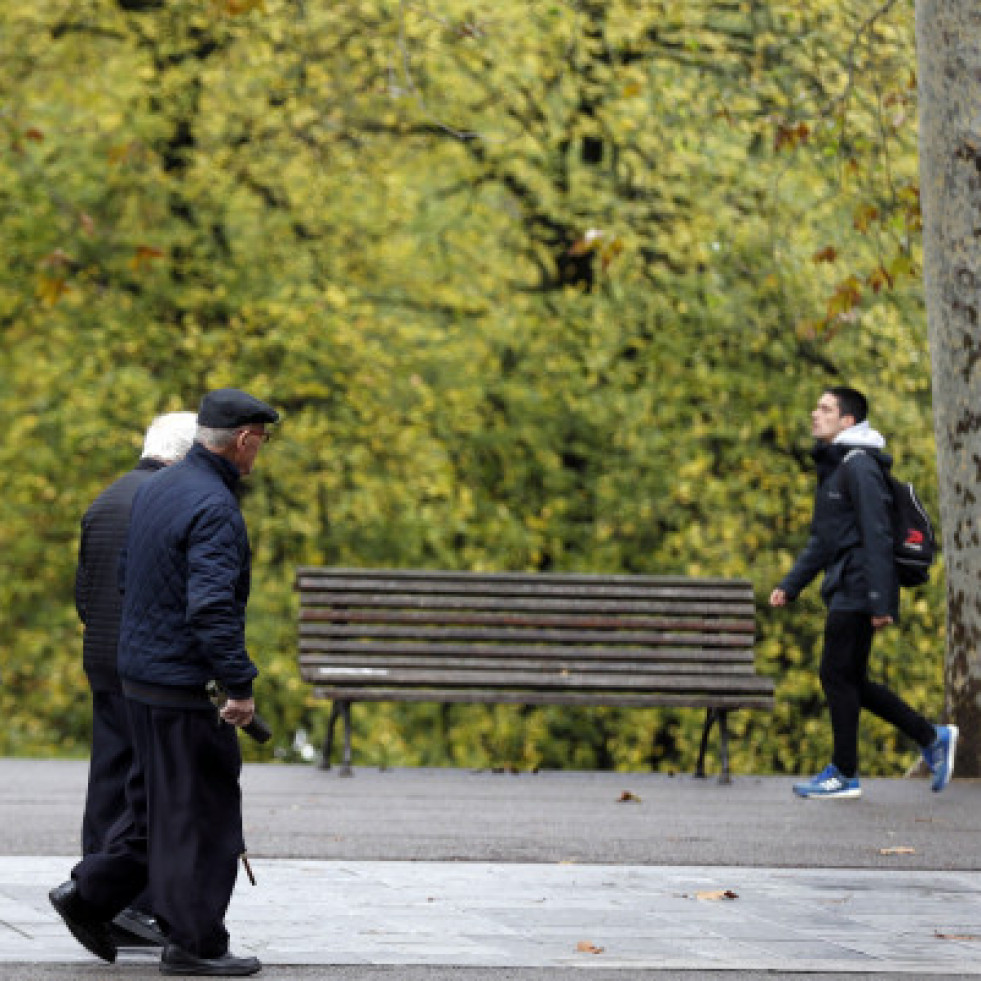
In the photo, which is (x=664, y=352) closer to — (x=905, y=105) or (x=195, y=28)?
(x=905, y=105)

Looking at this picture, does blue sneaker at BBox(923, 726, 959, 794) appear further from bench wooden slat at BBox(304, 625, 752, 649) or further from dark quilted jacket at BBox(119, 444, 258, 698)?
dark quilted jacket at BBox(119, 444, 258, 698)

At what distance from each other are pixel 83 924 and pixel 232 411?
1.59 metres

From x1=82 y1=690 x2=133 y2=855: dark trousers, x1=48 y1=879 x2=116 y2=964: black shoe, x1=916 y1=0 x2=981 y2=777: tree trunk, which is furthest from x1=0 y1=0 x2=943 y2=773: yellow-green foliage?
x1=48 y1=879 x2=116 y2=964: black shoe

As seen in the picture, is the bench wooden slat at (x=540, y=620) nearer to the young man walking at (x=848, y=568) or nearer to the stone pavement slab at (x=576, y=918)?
the young man walking at (x=848, y=568)

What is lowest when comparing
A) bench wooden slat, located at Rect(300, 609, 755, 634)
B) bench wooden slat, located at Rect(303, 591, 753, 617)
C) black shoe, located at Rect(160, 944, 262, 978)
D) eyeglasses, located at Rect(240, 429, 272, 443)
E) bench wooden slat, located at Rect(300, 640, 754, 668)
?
black shoe, located at Rect(160, 944, 262, 978)

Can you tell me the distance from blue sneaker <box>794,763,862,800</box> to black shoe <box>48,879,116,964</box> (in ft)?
19.1

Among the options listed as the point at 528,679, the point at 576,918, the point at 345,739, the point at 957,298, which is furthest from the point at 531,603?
the point at 576,918

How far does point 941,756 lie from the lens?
12.1 meters

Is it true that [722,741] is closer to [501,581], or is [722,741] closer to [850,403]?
[501,581]

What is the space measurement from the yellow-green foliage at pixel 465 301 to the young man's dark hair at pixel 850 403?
5777 mm

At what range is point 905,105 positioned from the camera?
15930 millimetres

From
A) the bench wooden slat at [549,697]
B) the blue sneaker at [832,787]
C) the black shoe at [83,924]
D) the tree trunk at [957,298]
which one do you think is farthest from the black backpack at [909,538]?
the black shoe at [83,924]

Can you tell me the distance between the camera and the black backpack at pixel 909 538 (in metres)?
11.8

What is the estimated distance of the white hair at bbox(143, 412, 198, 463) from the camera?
7367 mm
